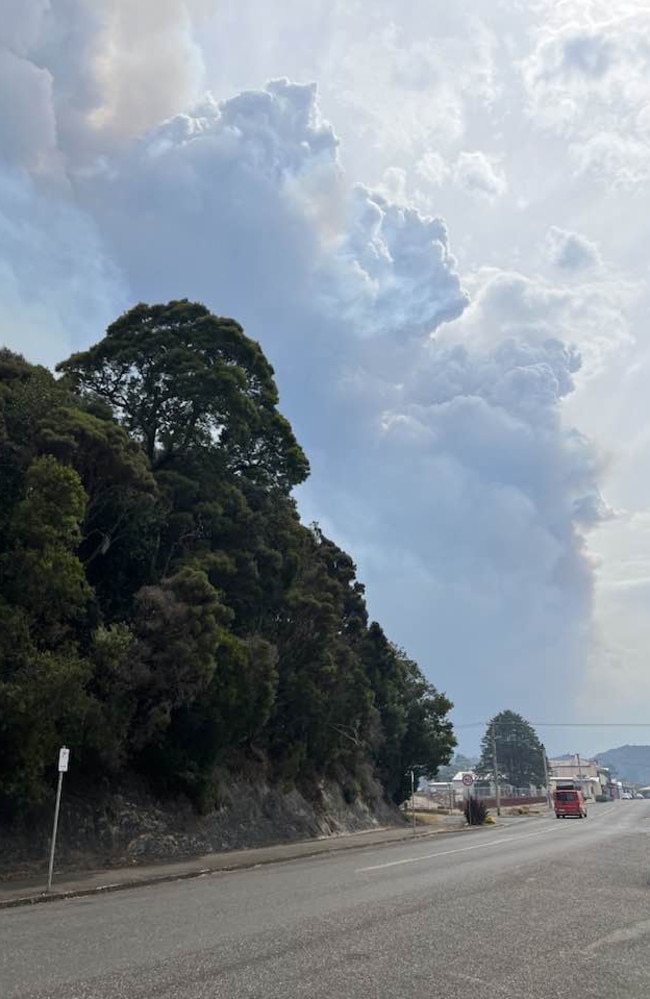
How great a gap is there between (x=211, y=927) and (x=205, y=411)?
20266 millimetres

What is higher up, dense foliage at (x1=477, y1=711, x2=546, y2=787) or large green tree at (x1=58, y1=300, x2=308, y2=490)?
large green tree at (x1=58, y1=300, x2=308, y2=490)

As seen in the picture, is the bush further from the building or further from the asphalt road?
the building

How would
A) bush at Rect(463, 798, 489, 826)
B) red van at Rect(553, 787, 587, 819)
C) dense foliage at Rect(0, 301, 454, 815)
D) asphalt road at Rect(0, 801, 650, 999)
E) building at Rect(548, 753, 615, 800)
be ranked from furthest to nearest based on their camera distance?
building at Rect(548, 753, 615, 800)
red van at Rect(553, 787, 587, 819)
bush at Rect(463, 798, 489, 826)
dense foliage at Rect(0, 301, 454, 815)
asphalt road at Rect(0, 801, 650, 999)

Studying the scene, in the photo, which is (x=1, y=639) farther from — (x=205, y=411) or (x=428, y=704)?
(x=428, y=704)

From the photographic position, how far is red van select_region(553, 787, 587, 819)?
5081 cm

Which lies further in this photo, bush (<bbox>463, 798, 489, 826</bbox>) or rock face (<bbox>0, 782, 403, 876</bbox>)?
bush (<bbox>463, 798, 489, 826</bbox>)

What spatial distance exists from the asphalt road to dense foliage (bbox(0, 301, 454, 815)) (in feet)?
16.2

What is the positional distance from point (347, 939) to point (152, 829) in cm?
1377

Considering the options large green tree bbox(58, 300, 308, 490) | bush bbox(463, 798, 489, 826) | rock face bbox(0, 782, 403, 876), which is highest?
large green tree bbox(58, 300, 308, 490)

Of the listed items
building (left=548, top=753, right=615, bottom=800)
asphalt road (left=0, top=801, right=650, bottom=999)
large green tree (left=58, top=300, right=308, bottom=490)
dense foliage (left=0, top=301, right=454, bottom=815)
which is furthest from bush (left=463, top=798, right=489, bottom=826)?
building (left=548, top=753, right=615, bottom=800)

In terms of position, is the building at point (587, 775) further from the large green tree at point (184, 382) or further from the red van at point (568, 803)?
the large green tree at point (184, 382)

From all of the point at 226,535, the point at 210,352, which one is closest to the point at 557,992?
the point at 226,535

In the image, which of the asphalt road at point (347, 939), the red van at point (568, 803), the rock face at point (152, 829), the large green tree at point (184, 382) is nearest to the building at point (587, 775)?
the red van at point (568, 803)

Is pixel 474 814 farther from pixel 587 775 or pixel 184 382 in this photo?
pixel 587 775
